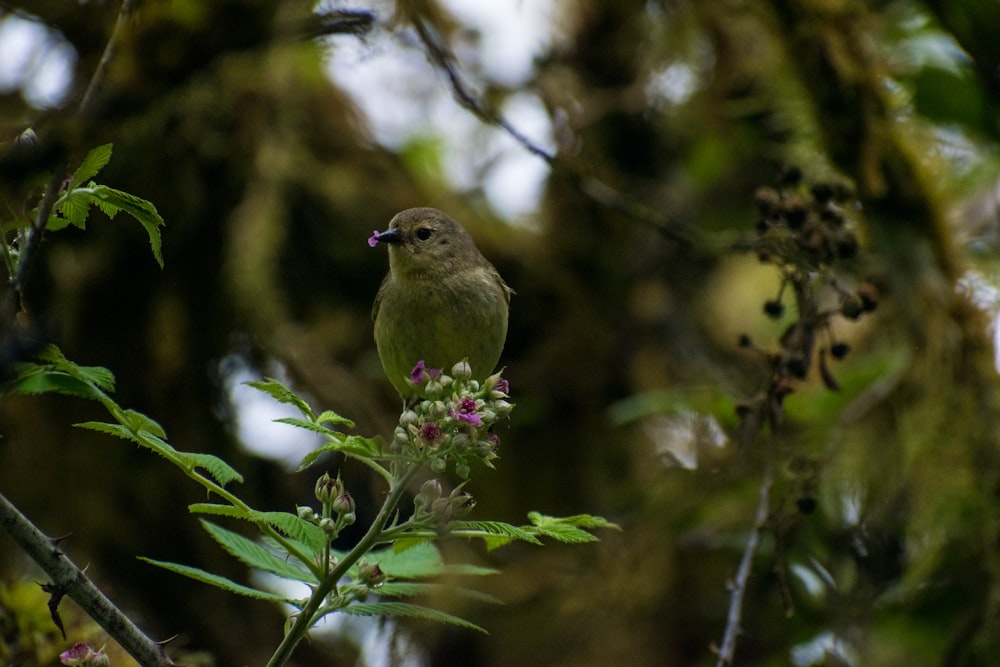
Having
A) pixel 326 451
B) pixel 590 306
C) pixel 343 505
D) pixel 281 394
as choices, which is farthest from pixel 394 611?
pixel 590 306

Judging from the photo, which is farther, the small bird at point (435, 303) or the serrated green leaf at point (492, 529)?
the small bird at point (435, 303)

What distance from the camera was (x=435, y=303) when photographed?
3.33m

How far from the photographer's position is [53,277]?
540 centimetres

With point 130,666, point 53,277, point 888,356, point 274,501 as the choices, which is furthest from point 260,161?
point 130,666

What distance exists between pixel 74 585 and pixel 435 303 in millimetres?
1839

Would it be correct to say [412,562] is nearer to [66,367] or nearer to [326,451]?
[326,451]

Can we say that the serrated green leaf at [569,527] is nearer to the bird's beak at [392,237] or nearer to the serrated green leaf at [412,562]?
the serrated green leaf at [412,562]

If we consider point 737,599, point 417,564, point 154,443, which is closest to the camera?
point 154,443

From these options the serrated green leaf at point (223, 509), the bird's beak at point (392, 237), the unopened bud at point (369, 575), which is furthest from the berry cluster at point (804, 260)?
the serrated green leaf at point (223, 509)

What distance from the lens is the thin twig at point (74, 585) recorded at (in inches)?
61.3

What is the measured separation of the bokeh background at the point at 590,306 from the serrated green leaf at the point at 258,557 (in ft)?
2.25

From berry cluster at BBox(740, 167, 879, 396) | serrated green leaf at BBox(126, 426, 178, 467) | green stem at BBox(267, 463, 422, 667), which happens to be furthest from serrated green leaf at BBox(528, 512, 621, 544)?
berry cluster at BBox(740, 167, 879, 396)

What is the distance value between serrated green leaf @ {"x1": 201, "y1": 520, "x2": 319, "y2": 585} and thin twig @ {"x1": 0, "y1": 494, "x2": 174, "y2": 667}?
1.09ft

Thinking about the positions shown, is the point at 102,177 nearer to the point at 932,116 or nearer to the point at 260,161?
the point at 260,161
